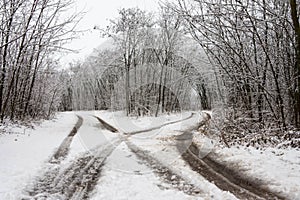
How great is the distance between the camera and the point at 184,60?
28.4 metres

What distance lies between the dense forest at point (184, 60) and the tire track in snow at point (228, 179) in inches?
105

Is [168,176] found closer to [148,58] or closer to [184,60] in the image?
[148,58]

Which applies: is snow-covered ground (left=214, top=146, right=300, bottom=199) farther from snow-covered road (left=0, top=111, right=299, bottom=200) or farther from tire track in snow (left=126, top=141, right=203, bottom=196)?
tire track in snow (left=126, top=141, right=203, bottom=196)

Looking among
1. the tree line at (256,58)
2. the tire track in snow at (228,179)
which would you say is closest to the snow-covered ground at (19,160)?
the tire track in snow at (228,179)

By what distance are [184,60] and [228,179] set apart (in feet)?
76.6

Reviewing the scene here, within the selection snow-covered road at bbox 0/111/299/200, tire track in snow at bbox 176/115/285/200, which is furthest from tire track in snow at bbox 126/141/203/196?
tire track in snow at bbox 176/115/285/200

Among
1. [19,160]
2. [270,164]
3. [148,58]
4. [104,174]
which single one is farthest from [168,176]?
[148,58]

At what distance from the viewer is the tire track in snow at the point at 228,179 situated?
5000 mm

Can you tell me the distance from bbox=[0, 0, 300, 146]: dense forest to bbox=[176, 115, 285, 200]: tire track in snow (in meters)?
2.67

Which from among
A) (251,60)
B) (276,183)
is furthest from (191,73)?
(276,183)

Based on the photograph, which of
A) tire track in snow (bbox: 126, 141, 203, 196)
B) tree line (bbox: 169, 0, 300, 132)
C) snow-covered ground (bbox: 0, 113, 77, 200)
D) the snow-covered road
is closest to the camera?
the snow-covered road

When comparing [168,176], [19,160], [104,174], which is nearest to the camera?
[168,176]

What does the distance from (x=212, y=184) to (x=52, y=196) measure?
322 centimetres

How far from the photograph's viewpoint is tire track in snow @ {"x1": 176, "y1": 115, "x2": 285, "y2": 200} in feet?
16.4
